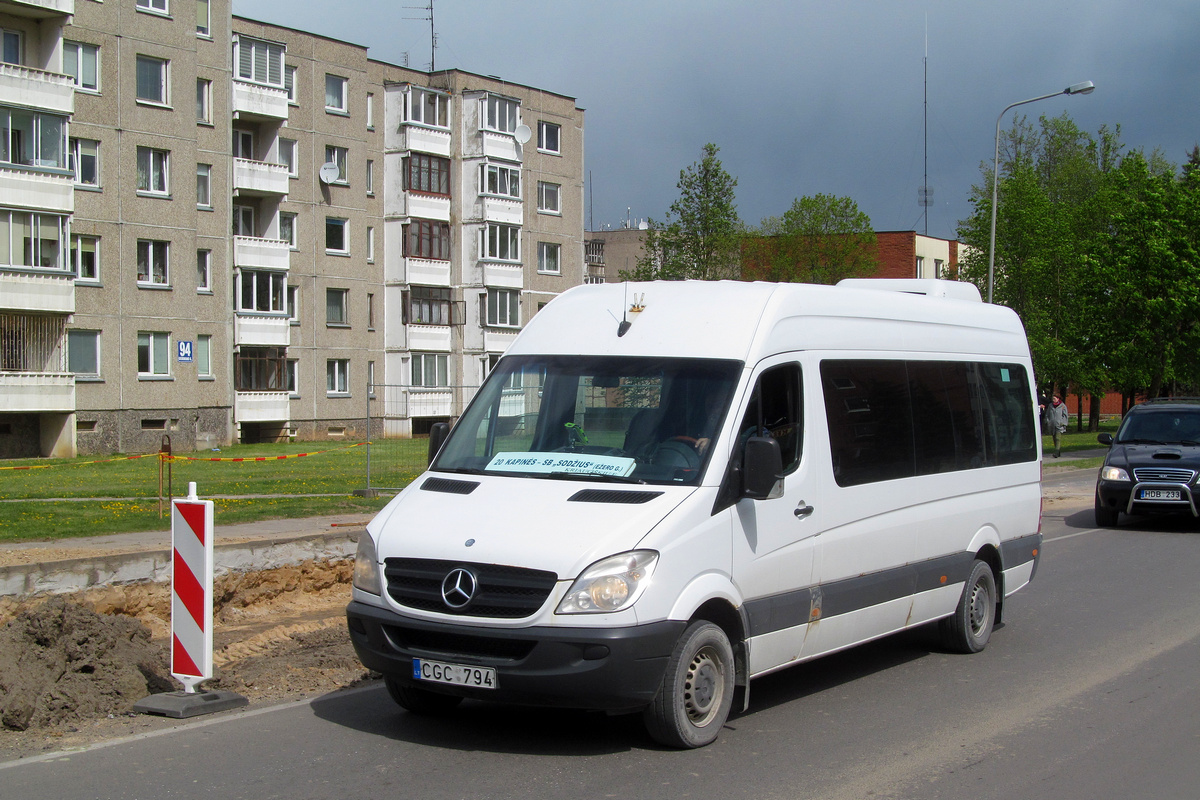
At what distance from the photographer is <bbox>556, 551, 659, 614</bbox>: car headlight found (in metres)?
5.82

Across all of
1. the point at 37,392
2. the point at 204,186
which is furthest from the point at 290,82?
the point at 37,392

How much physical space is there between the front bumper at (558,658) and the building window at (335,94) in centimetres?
4843

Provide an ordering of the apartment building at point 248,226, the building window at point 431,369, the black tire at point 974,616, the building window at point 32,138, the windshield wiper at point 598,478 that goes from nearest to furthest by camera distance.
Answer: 1. the windshield wiper at point 598,478
2. the black tire at point 974,616
3. the building window at point 32,138
4. the apartment building at point 248,226
5. the building window at point 431,369

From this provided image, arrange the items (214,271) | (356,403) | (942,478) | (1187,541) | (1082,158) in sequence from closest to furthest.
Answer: (942,478) → (1187,541) → (214,271) → (356,403) → (1082,158)

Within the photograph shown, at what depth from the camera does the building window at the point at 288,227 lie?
49.6m

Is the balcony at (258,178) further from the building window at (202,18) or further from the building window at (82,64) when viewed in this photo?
the building window at (82,64)

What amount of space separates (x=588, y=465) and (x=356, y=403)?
46577mm

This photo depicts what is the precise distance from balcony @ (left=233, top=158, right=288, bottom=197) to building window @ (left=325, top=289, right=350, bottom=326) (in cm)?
554

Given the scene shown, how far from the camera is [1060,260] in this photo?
55.3 meters

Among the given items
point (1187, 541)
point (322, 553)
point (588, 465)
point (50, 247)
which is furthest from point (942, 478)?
point (50, 247)

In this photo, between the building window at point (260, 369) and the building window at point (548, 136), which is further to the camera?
the building window at point (548, 136)

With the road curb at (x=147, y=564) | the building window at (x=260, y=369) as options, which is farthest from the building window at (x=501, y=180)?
the road curb at (x=147, y=564)

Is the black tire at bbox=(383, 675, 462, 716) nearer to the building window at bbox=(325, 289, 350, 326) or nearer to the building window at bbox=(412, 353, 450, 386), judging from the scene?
the building window at bbox=(325, 289, 350, 326)

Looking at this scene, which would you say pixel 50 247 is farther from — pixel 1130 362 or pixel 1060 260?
pixel 1060 260
